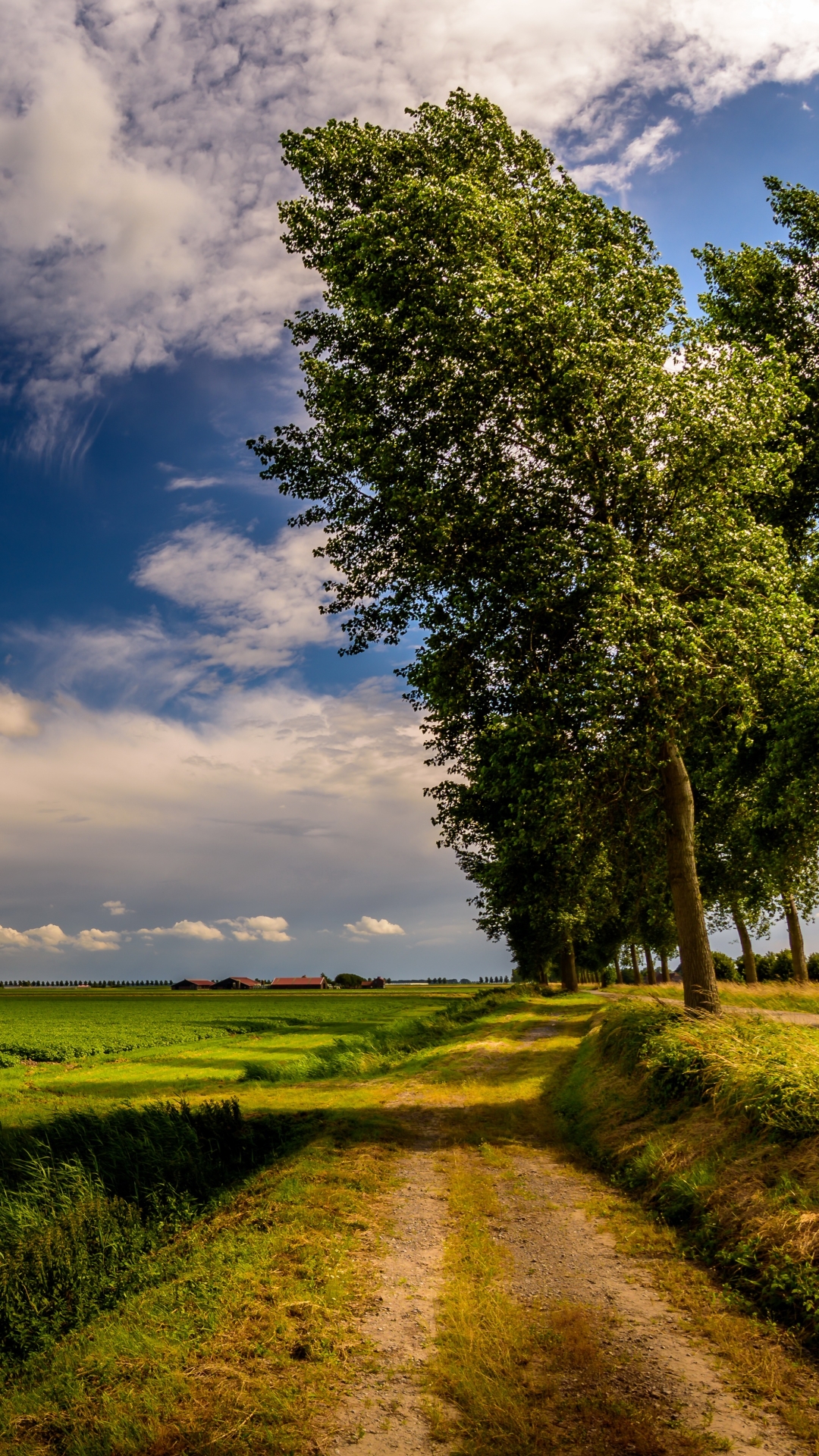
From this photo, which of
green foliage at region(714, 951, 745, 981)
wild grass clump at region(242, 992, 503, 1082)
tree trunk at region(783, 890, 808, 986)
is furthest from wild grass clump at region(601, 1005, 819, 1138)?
green foliage at region(714, 951, 745, 981)

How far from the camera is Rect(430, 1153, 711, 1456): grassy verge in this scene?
199 inches

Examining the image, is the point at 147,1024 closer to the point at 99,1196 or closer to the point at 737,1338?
the point at 99,1196

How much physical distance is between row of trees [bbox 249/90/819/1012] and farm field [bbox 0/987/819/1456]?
23.4ft

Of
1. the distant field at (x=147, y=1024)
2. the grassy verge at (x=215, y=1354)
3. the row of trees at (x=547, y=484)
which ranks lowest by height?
the distant field at (x=147, y=1024)

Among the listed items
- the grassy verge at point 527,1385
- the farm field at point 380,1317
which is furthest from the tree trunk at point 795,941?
the grassy verge at point 527,1385

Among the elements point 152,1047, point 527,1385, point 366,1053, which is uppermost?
point 527,1385

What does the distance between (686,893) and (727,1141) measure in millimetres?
7164

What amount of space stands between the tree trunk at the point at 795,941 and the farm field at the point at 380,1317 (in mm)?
30348

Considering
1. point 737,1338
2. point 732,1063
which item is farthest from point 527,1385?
point 732,1063

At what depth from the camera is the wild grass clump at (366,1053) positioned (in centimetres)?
2223

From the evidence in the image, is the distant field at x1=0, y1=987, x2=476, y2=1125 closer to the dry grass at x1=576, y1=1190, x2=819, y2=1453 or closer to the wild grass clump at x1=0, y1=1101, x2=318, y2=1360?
the wild grass clump at x1=0, y1=1101, x2=318, y2=1360

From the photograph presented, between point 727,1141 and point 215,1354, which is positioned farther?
point 727,1141

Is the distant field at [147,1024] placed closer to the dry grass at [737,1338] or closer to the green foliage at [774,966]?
the green foliage at [774,966]

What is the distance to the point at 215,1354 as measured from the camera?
6.17 m
